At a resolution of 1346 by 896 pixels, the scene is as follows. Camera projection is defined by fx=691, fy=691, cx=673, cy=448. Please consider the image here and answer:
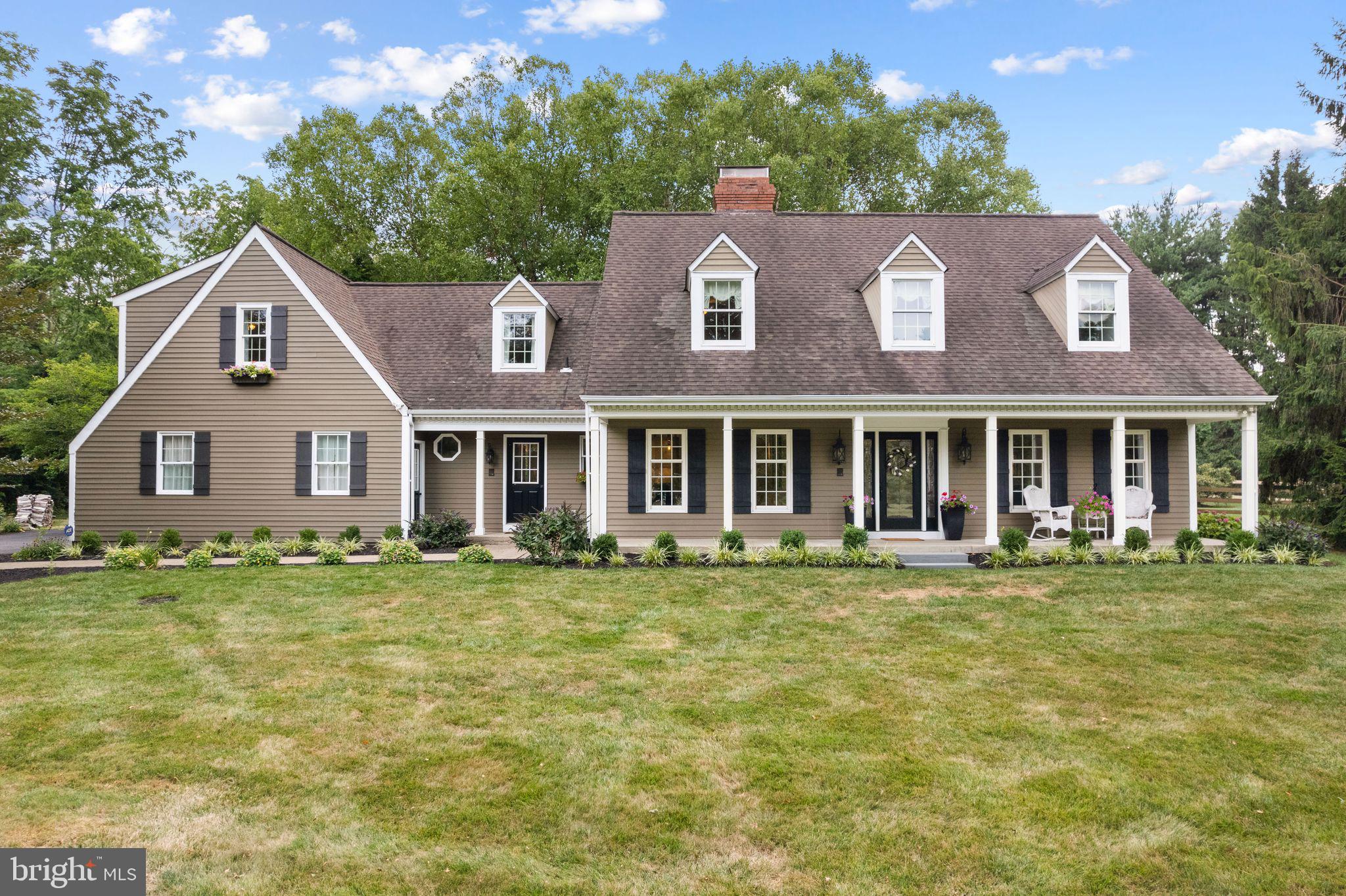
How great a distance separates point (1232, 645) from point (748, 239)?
1237 cm

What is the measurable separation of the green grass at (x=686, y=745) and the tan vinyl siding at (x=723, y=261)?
25.6 feet

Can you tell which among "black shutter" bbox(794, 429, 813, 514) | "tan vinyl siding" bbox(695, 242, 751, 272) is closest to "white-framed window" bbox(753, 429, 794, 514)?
"black shutter" bbox(794, 429, 813, 514)

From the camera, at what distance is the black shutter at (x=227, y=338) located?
14.8m

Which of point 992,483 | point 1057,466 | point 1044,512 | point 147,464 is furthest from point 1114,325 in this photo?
point 147,464

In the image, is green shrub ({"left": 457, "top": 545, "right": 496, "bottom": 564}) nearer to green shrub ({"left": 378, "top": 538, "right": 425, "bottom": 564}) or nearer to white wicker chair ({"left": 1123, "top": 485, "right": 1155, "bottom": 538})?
green shrub ({"left": 378, "top": 538, "right": 425, "bottom": 564})

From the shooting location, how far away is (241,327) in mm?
14883

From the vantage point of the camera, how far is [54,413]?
1919cm

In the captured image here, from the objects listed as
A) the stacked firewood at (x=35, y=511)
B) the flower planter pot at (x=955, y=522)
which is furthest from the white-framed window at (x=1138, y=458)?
the stacked firewood at (x=35, y=511)

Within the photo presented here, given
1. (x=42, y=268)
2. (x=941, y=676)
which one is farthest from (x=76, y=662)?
(x=42, y=268)

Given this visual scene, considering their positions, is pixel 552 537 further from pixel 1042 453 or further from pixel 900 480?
pixel 1042 453

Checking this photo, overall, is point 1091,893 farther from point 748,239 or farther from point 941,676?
point 748,239

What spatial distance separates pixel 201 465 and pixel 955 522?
52.2 ft

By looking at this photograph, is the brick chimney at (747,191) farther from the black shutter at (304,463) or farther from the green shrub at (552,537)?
the black shutter at (304,463)

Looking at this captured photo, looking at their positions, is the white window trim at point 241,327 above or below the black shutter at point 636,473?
above
